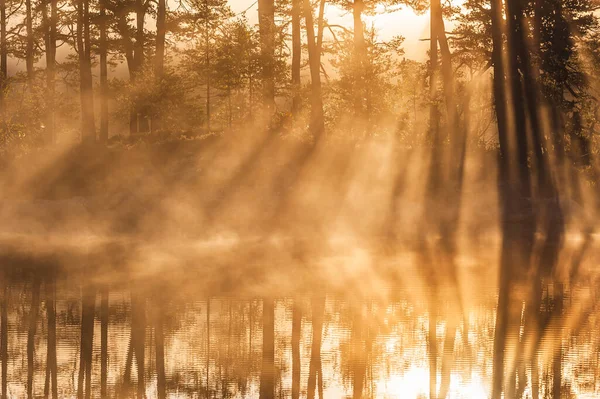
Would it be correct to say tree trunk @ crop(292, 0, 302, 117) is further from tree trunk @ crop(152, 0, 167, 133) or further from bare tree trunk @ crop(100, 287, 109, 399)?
bare tree trunk @ crop(100, 287, 109, 399)

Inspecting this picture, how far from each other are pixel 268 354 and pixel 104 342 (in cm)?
240

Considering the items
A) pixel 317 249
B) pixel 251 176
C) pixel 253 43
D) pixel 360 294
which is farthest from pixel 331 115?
pixel 360 294

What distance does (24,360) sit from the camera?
35.9 feet

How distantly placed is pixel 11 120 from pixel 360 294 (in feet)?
90.2

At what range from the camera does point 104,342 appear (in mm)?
12164

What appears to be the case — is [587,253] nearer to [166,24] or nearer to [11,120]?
[11,120]

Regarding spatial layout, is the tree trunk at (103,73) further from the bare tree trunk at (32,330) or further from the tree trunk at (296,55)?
the bare tree trunk at (32,330)

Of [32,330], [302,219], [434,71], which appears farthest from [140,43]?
[32,330]

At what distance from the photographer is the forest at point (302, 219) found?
1102 centimetres

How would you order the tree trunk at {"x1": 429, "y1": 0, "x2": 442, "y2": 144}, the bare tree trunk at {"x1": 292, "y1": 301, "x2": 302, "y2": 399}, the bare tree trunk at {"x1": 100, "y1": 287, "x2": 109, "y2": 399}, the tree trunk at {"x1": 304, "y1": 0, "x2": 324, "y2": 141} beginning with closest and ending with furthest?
the bare tree trunk at {"x1": 100, "y1": 287, "x2": 109, "y2": 399}
the bare tree trunk at {"x1": 292, "y1": 301, "x2": 302, "y2": 399}
the tree trunk at {"x1": 304, "y1": 0, "x2": 324, "y2": 141}
the tree trunk at {"x1": 429, "y1": 0, "x2": 442, "y2": 144}

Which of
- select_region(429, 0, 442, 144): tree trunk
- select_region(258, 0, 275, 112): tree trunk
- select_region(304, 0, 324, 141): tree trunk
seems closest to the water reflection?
select_region(304, 0, 324, 141): tree trunk

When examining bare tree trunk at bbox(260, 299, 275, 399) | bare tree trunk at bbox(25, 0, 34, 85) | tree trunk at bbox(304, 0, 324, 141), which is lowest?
bare tree trunk at bbox(260, 299, 275, 399)

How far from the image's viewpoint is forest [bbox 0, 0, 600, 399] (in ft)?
36.1

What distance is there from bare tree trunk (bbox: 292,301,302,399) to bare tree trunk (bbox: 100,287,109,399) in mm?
2044
